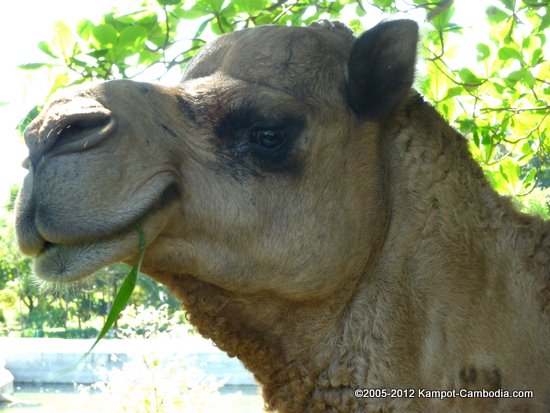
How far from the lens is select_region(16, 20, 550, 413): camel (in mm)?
3002

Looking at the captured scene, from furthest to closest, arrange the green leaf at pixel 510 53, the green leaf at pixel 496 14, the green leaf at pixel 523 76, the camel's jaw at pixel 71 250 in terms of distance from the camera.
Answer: the green leaf at pixel 496 14 → the green leaf at pixel 510 53 → the green leaf at pixel 523 76 → the camel's jaw at pixel 71 250

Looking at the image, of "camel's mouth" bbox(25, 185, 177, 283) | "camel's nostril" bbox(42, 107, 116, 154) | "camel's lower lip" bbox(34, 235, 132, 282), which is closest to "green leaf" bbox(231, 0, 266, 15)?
"camel's nostril" bbox(42, 107, 116, 154)

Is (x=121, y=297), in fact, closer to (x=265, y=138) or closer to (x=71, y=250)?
(x=71, y=250)

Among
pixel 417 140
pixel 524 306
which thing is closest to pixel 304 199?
pixel 417 140

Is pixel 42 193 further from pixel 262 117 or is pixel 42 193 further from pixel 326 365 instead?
pixel 326 365

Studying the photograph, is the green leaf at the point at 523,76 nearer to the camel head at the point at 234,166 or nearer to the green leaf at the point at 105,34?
the camel head at the point at 234,166

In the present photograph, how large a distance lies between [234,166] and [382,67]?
732 mm

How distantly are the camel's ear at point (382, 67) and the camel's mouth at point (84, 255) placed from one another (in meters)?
1.05

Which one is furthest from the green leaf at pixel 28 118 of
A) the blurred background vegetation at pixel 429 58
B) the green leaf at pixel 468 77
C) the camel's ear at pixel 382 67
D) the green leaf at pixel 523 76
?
→ the green leaf at pixel 523 76

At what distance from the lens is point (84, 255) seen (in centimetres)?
265

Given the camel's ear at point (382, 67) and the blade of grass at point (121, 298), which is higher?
the camel's ear at point (382, 67)

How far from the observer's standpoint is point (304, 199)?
315cm

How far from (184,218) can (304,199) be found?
0.48 metres

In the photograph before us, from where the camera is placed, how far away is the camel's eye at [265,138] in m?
3.08
